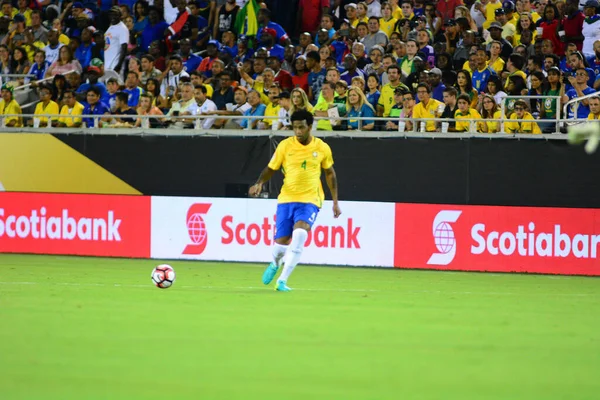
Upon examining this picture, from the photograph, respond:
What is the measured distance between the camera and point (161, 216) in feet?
69.1

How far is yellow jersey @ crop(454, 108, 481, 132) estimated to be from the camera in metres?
19.7

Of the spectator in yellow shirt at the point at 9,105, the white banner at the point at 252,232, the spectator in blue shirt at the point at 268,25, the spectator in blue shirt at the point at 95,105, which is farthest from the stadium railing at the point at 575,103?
the spectator in yellow shirt at the point at 9,105

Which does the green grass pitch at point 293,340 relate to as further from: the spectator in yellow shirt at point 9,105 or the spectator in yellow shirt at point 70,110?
the spectator in yellow shirt at point 9,105

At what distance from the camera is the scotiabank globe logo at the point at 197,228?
20.8 metres

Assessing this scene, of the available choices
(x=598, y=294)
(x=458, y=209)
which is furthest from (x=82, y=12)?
(x=598, y=294)

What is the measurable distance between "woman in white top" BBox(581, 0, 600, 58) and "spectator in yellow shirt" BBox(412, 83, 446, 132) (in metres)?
3.57

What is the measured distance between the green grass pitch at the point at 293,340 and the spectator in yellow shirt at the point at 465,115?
13.2ft

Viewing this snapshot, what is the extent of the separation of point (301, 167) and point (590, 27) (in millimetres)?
9509

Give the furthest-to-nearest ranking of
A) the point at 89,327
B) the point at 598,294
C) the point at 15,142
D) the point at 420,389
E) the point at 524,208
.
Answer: the point at 15,142 < the point at 524,208 < the point at 598,294 < the point at 89,327 < the point at 420,389

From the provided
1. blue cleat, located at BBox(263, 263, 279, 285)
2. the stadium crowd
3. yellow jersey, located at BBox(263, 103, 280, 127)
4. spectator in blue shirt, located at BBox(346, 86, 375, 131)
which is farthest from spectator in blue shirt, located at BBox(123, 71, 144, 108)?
blue cleat, located at BBox(263, 263, 279, 285)

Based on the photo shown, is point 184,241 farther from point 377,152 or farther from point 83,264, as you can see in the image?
point 377,152

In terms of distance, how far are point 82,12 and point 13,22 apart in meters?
1.85

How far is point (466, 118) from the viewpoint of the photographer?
773 inches

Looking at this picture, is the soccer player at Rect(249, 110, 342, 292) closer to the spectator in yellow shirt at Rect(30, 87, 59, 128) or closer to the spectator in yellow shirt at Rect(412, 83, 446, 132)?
the spectator in yellow shirt at Rect(412, 83, 446, 132)
